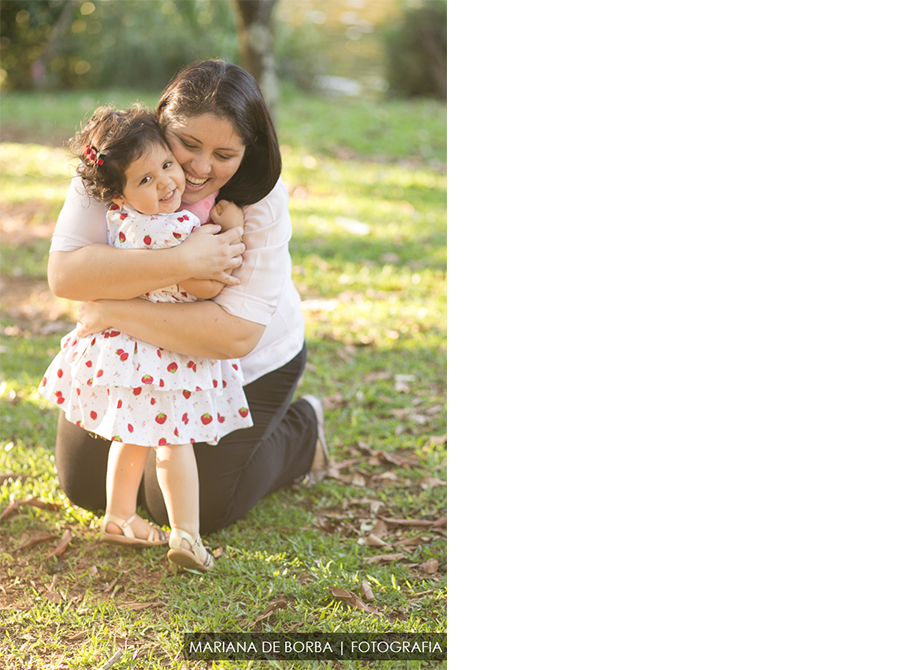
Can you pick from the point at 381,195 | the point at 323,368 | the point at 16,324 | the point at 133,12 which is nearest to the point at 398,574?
the point at 323,368

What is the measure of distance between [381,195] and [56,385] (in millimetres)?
4871

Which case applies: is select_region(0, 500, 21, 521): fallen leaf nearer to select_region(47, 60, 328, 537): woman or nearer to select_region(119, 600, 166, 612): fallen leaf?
select_region(47, 60, 328, 537): woman

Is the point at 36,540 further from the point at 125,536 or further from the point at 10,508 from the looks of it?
the point at 125,536

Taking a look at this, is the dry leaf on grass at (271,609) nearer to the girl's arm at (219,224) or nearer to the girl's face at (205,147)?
the girl's arm at (219,224)

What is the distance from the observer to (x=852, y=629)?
1615mm

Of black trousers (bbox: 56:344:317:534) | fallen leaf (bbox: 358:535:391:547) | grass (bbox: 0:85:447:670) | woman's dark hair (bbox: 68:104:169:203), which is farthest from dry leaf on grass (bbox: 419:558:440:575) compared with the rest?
woman's dark hair (bbox: 68:104:169:203)

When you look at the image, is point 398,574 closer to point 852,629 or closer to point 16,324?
point 852,629

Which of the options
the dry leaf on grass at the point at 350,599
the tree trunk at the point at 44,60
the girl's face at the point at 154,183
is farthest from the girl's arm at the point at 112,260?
the tree trunk at the point at 44,60

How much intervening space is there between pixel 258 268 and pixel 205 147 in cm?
35

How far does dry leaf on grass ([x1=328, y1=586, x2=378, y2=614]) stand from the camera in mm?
2123

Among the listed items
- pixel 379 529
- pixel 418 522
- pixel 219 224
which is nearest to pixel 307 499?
pixel 379 529

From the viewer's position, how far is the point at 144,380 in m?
2.10

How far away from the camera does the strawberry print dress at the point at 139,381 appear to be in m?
2.09

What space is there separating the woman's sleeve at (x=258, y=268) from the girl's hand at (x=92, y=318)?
11.5 inches
